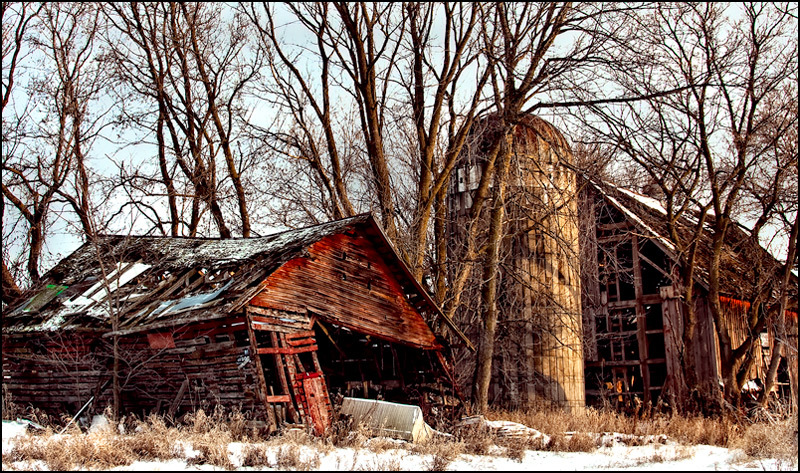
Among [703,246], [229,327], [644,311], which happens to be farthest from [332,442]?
[703,246]

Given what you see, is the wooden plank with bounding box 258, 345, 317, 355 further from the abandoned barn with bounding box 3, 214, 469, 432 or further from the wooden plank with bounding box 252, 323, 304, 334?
the wooden plank with bounding box 252, 323, 304, 334

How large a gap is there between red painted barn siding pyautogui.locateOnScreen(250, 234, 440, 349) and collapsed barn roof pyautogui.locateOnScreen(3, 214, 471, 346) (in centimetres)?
21

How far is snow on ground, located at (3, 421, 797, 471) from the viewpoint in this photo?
30.8ft

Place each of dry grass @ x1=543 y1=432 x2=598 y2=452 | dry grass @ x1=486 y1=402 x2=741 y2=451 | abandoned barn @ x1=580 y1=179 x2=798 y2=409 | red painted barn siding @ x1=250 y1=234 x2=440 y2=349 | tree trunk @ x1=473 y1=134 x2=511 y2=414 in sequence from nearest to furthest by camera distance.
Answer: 1. dry grass @ x1=543 y1=432 x2=598 y2=452
2. dry grass @ x1=486 y1=402 x2=741 y2=451
3. red painted barn siding @ x1=250 y1=234 x2=440 y2=349
4. tree trunk @ x1=473 y1=134 x2=511 y2=414
5. abandoned barn @ x1=580 y1=179 x2=798 y2=409

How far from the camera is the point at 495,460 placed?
36.4 ft

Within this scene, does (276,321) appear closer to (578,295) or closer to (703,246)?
(578,295)

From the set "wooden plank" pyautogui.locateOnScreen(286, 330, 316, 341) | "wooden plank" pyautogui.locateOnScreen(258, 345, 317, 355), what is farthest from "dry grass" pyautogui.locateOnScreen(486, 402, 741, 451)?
"wooden plank" pyautogui.locateOnScreen(286, 330, 316, 341)

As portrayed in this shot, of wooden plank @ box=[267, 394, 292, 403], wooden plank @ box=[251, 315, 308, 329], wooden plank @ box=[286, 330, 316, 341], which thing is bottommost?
wooden plank @ box=[267, 394, 292, 403]

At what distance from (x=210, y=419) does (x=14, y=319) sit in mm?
7012

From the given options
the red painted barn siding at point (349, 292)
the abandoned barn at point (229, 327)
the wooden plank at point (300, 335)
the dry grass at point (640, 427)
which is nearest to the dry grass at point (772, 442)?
the dry grass at point (640, 427)

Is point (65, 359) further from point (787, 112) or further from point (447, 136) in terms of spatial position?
point (787, 112)

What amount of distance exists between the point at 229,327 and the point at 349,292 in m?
2.89

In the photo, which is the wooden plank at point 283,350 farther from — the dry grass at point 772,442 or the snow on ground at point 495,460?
the dry grass at point 772,442

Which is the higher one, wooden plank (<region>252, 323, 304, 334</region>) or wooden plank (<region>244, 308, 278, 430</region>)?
wooden plank (<region>252, 323, 304, 334</region>)
